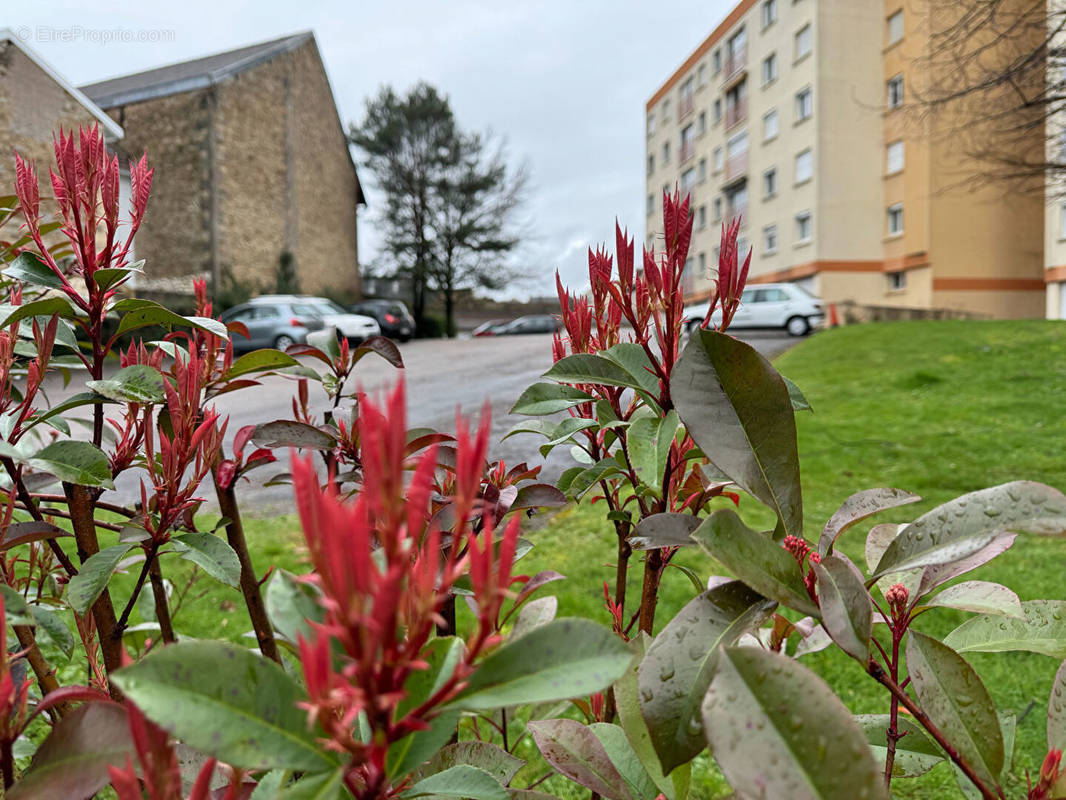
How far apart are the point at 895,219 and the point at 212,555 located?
23.9 meters

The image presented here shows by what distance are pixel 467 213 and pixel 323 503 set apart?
97.9 feet

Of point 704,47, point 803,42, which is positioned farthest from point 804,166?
point 704,47

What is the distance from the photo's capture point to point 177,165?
2088 cm

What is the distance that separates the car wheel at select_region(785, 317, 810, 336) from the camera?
1664 cm

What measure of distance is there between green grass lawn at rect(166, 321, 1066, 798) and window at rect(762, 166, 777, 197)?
1323 centimetres

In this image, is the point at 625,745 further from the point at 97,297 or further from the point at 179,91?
the point at 179,91

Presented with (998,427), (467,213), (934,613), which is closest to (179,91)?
(467,213)

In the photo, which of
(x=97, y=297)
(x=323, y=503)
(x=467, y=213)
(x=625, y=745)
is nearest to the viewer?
(x=323, y=503)

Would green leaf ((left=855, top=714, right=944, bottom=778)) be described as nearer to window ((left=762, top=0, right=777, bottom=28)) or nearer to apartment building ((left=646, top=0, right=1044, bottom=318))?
apartment building ((left=646, top=0, right=1044, bottom=318))

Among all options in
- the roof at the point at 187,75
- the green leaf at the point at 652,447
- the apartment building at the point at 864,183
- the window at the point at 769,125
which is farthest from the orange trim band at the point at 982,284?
the green leaf at the point at 652,447

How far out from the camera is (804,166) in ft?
72.6

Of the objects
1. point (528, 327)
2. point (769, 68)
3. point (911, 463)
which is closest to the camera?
point (911, 463)

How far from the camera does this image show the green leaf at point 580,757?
588mm

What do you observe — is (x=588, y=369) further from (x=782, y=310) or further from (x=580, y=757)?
(x=782, y=310)
